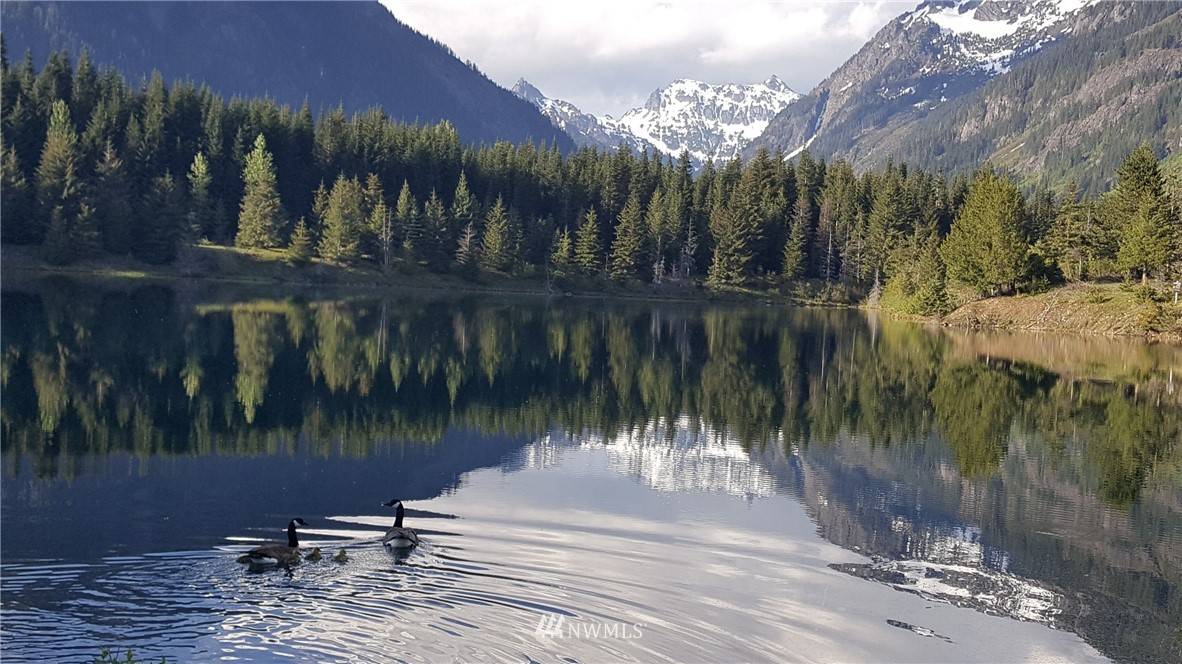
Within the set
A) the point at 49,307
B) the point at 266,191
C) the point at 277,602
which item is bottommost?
the point at 277,602

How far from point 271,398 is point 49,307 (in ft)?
130

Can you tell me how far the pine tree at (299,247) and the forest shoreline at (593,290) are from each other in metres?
1.02

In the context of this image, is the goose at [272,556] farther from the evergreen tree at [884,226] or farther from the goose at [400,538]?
the evergreen tree at [884,226]

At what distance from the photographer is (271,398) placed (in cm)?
3769

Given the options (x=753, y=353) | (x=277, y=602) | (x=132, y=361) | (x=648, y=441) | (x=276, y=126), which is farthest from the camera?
(x=276, y=126)

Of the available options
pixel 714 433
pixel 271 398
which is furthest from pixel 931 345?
pixel 271 398

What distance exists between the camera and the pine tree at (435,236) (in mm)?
145250

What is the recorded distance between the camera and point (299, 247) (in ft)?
438

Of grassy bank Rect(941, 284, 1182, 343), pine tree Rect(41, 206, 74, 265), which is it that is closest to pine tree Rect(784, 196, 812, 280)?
grassy bank Rect(941, 284, 1182, 343)

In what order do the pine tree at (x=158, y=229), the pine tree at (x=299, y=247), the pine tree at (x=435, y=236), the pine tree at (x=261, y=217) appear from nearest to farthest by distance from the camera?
1. the pine tree at (x=158, y=229)
2. the pine tree at (x=299, y=247)
3. the pine tree at (x=261, y=217)
4. the pine tree at (x=435, y=236)

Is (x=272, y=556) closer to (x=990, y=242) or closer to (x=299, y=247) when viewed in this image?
(x=990, y=242)

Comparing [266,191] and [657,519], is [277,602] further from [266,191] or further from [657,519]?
[266,191]

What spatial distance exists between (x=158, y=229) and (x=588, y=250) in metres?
59.0

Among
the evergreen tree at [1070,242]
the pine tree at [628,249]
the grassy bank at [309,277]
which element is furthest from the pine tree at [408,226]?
the evergreen tree at [1070,242]
